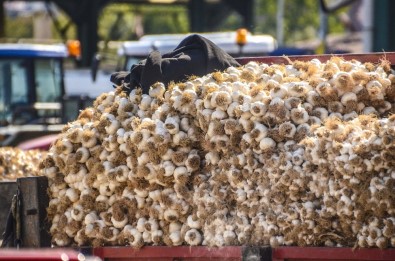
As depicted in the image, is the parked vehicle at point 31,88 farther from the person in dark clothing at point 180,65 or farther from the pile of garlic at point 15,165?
the person in dark clothing at point 180,65

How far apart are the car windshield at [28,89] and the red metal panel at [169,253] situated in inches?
434

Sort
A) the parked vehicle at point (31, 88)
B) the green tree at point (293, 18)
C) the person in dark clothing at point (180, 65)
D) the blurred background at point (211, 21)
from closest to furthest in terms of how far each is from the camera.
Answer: the person in dark clothing at point (180, 65)
the parked vehicle at point (31, 88)
the blurred background at point (211, 21)
the green tree at point (293, 18)

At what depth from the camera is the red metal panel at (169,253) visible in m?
5.54

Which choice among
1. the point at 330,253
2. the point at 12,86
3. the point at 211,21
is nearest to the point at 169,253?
the point at 330,253

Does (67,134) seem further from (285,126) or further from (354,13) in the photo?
(354,13)

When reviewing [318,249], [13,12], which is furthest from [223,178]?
[13,12]

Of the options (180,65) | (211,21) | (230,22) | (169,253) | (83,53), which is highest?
(230,22)

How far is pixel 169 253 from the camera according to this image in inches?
227

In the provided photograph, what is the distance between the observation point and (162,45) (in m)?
16.0

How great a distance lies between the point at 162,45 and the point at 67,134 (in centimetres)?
979

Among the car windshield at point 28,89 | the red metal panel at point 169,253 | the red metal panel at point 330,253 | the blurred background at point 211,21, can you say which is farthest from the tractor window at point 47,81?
the red metal panel at point 330,253

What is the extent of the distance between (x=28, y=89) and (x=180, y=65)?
11482 mm

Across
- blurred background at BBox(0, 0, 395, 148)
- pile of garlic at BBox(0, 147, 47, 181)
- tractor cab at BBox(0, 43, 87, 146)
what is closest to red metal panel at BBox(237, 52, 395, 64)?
pile of garlic at BBox(0, 147, 47, 181)

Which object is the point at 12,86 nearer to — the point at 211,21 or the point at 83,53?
the point at 83,53
